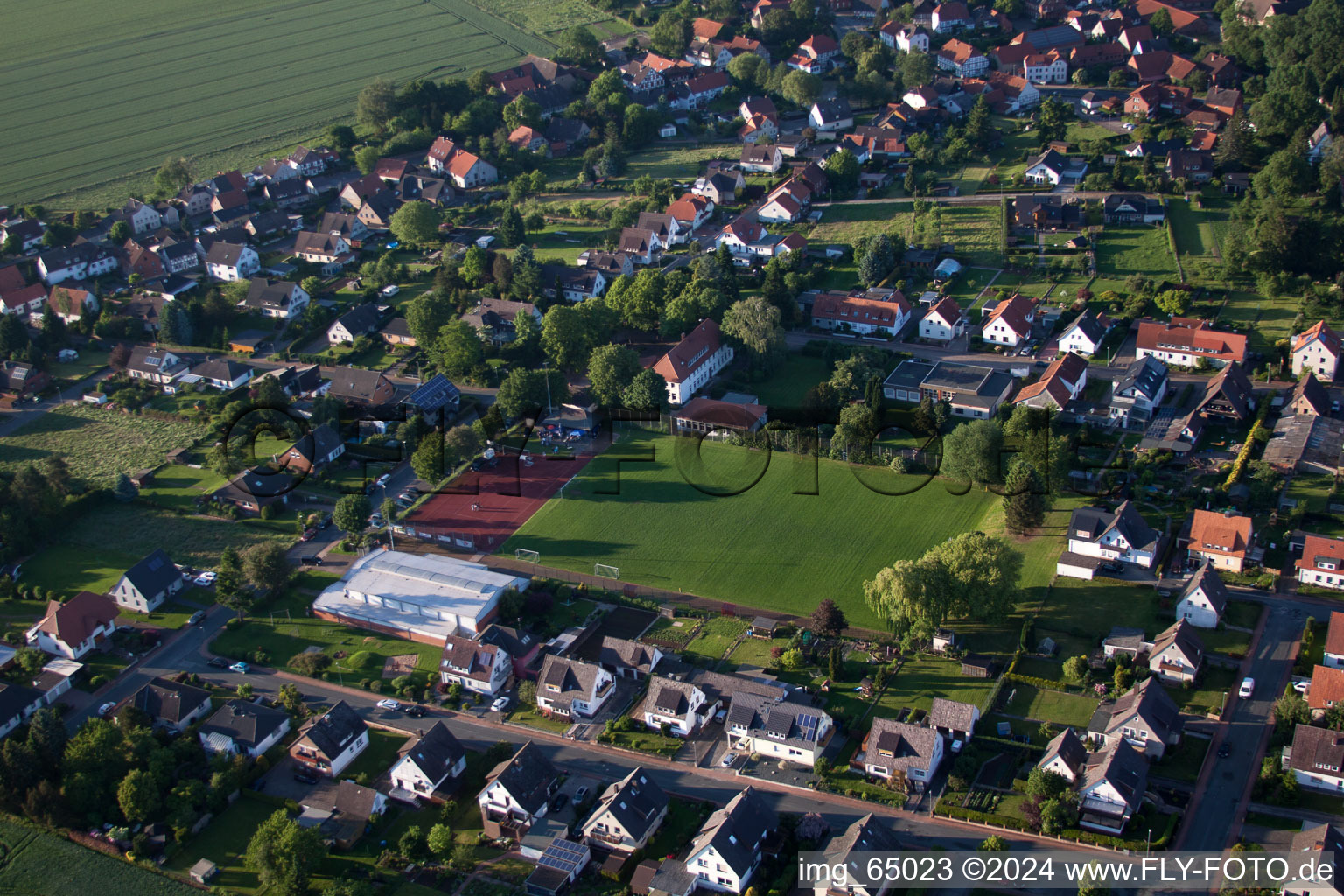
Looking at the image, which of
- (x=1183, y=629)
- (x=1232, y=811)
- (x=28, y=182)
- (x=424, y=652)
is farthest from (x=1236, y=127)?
(x=28, y=182)

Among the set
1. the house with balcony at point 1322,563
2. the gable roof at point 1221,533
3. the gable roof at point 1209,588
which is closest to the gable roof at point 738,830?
the gable roof at point 1209,588

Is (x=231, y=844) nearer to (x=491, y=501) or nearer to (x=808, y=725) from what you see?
(x=808, y=725)

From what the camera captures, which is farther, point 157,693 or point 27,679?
point 27,679

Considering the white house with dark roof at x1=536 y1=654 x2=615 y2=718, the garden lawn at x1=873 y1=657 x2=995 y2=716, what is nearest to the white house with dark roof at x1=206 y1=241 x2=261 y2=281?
the white house with dark roof at x1=536 y1=654 x2=615 y2=718

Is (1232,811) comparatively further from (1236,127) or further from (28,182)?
(28,182)

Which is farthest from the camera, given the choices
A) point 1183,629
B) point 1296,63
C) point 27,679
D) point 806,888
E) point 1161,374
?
point 1296,63

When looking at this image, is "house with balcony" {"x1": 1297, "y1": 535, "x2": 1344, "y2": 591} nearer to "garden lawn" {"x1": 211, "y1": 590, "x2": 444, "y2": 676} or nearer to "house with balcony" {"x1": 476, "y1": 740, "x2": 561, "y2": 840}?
"house with balcony" {"x1": 476, "y1": 740, "x2": 561, "y2": 840}

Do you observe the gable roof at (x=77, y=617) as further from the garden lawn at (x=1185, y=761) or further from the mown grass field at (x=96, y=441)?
the garden lawn at (x=1185, y=761)

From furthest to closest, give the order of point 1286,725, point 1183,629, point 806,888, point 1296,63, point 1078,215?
point 1296,63, point 1078,215, point 1183,629, point 1286,725, point 806,888
